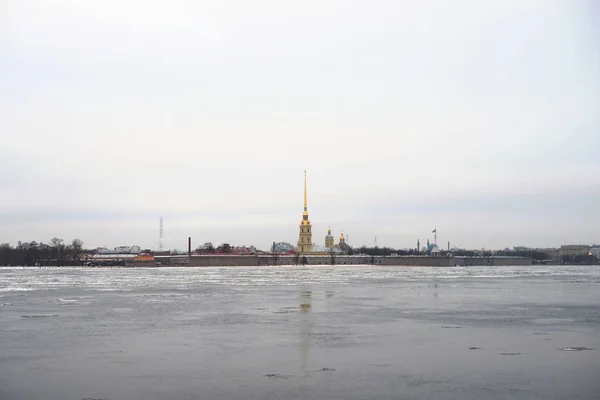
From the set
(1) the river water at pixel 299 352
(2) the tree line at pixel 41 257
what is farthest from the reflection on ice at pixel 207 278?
(2) the tree line at pixel 41 257

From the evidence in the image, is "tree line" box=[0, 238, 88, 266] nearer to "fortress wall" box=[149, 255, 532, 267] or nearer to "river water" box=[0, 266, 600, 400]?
"fortress wall" box=[149, 255, 532, 267]

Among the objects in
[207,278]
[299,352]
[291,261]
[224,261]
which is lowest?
[299,352]

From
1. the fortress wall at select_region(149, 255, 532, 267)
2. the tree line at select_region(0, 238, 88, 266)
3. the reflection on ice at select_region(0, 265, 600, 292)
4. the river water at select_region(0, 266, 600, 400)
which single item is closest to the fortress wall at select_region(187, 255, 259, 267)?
the fortress wall at select_region(149, 255, 532, 267)

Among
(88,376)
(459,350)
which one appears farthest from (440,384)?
(88,376)

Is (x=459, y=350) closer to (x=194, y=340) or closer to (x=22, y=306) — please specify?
A: (x=194, y=340)

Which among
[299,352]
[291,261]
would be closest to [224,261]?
[291,261]

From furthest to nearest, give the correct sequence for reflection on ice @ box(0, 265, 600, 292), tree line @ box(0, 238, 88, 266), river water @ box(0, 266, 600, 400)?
tree line @ box(0, 238, 88, 266), reflection on ice @ box(0, 265, 600, 292), river water @ box(0, 266, 600, 400)

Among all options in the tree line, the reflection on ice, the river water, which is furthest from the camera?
the tree line

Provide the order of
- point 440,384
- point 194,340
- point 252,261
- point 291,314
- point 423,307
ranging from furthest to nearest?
1. point 252,261
2. point 423,307
3. point 291,314
4. point 194,340
5. point 440,384

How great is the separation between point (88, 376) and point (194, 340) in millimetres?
5813

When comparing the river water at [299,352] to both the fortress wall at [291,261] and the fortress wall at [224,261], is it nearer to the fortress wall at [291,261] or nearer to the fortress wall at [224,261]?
the fortress wall at [291,261]

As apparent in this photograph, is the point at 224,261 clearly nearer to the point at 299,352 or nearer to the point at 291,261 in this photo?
the point at 291,261

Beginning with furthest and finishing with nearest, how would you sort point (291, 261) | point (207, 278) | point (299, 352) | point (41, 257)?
point (291, 261) → point (41, 257) → point (207, 278) → point (299, 352)

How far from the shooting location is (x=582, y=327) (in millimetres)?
24359
